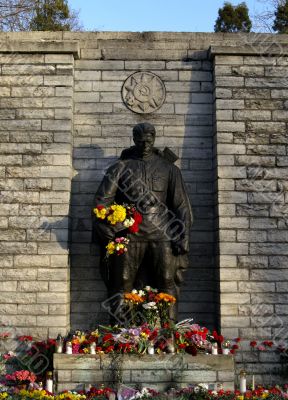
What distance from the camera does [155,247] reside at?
7.06 m

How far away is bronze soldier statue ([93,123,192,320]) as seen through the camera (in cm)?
706

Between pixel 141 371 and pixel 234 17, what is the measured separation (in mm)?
16989

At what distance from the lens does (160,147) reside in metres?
8.08

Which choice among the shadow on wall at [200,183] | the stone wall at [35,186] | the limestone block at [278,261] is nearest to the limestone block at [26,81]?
the stone wall at [35,186]

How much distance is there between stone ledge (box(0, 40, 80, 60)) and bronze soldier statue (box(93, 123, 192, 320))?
1.65 metres

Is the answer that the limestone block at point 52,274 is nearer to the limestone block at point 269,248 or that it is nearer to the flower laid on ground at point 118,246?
the flower laid on ground at point 118,246

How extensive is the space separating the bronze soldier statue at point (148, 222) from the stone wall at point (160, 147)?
60cm

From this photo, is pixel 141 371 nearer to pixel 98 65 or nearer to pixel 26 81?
pixel 26 81

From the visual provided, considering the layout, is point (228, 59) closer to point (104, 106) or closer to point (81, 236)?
point (104, 106)

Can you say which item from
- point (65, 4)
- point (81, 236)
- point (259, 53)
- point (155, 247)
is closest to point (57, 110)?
point (81, 236)

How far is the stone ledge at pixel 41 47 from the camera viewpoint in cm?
783

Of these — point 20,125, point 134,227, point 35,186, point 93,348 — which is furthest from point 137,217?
point 20,125

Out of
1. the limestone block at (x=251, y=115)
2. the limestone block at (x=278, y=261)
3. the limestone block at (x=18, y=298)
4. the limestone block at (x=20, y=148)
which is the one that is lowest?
the limestone block at (x=18, y=298)

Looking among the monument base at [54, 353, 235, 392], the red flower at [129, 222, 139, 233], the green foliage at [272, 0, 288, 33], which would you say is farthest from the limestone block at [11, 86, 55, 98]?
the green foliage at [272, 0, 288, 33]
